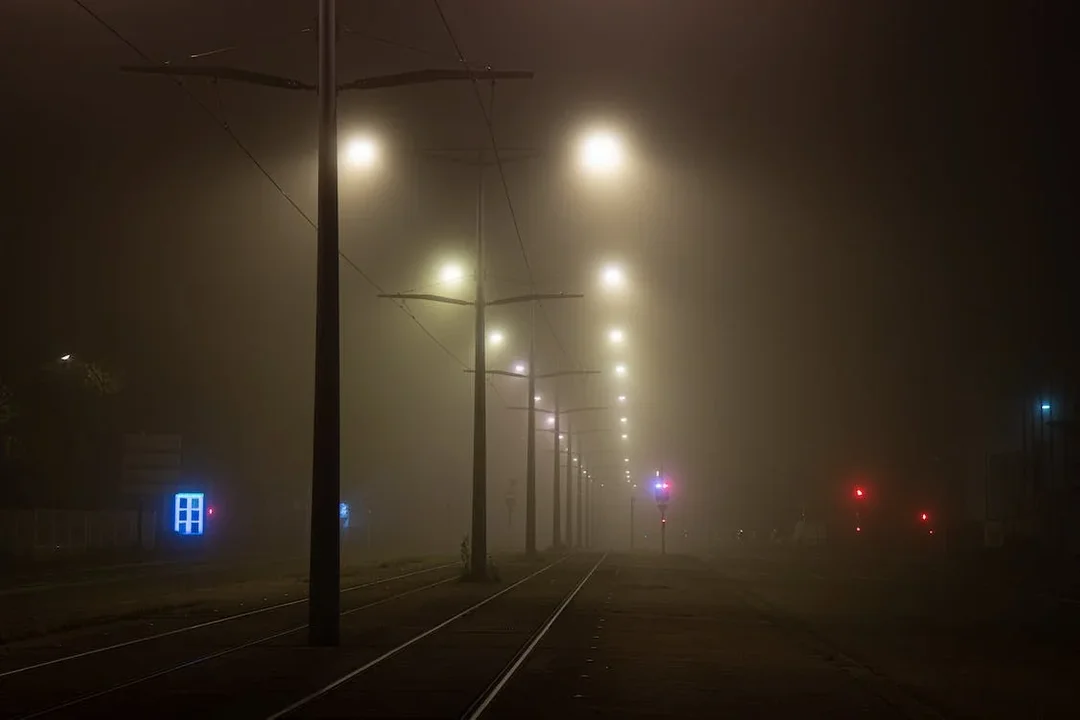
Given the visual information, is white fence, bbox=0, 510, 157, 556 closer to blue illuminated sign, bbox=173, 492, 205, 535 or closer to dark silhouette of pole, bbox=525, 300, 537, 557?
blue illuminated sign, bbox=173, 492, 205, 535

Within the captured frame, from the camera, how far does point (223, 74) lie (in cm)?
2138

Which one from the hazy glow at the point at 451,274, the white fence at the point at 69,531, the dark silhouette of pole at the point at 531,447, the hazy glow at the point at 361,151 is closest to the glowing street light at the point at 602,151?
the hazy glow at the point at 361,151

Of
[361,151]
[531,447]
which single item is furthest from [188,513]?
[361,151]

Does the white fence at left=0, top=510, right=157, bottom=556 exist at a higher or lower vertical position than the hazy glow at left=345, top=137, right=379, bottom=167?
lower

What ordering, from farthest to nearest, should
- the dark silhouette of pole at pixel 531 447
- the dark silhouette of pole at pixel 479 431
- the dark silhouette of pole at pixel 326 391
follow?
1. the dark silhouette of pole at pixel 531 447
2. the dark silhouette of pole at pixel 479 431
3. the dark silhouette of pole at pixel 326 391

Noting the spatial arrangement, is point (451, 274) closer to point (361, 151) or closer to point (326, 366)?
point (361, 151)

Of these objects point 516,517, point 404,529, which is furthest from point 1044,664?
point 516,517

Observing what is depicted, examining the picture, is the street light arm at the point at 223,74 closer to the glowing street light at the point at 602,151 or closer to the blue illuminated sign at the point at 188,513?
the glowing street light at the point at 602,151

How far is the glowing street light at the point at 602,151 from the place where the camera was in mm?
28734

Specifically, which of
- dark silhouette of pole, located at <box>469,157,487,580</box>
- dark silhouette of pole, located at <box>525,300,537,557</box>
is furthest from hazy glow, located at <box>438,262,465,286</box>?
dark silhouette of pole, located at <box>525,300,537,557</box>

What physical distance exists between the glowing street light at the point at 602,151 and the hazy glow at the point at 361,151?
4.31 m

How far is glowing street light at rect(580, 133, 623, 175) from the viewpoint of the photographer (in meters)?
28.7

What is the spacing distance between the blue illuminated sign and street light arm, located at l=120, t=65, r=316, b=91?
1738 inches

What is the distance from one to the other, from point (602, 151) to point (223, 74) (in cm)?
953
